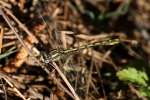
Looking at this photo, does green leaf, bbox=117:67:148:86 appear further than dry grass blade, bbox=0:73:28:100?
Yes

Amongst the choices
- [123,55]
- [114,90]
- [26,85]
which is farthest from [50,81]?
[123,55]

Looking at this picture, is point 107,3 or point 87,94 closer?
point 87,94

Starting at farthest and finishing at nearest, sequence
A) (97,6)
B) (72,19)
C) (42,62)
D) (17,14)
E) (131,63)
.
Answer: (97,6) → (72,19) → (131,63) → (17,14) → (42,62)

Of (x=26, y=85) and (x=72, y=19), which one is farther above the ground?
(x=72, y=19)

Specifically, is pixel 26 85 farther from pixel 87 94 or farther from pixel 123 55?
pixel 123 55

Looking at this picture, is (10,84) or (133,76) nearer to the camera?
(10,84)

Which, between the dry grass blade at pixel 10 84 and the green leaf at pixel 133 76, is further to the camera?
the green leaf at pixel 133 76

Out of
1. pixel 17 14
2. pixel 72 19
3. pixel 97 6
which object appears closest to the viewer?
pixel 17 14

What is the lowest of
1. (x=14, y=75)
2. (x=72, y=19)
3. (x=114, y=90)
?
(x=114, y=90)
